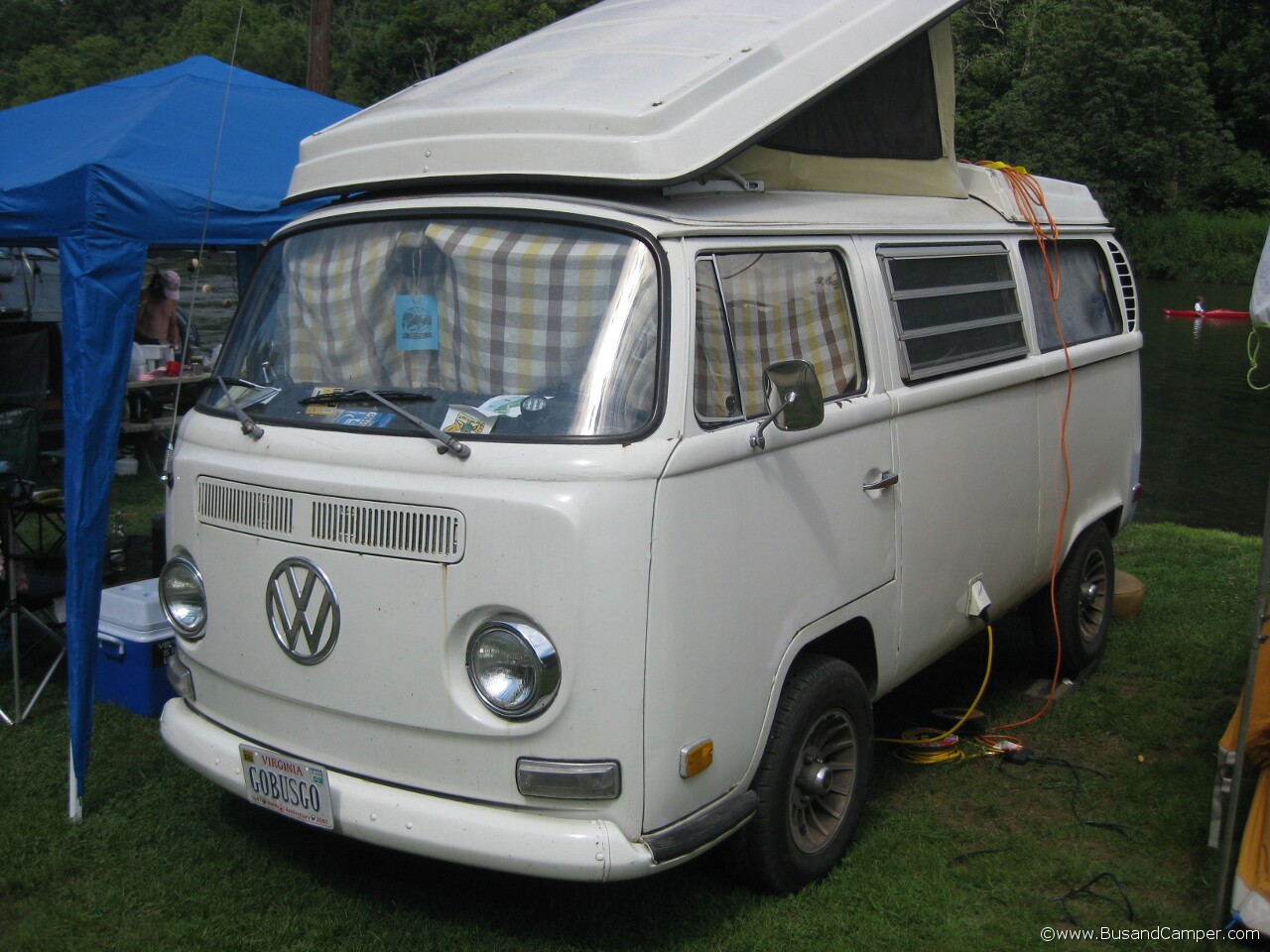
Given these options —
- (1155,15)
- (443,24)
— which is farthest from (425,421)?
(443,24)

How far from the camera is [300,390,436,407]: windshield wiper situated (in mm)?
3621

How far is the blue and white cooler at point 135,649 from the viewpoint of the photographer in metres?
5.38

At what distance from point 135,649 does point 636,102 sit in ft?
11.3

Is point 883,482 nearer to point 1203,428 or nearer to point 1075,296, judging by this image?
point 1075,296

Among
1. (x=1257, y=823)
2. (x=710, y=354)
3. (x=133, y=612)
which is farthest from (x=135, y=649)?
(x=1257, y=823)

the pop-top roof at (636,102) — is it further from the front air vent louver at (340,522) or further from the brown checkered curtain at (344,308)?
the front air vent louver at (340,522)

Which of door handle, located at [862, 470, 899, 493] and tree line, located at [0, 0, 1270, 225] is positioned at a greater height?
tree line, located at [0, 0, 1270, 225]

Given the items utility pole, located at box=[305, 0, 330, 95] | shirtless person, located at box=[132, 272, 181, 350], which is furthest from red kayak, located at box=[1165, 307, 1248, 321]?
utility pole, located at box=[305, 0, 330, 95]

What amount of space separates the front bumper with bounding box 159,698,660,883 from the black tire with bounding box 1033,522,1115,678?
11.0ft

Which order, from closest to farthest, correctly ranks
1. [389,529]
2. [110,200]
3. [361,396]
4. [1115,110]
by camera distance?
[389,529], [361,396], [110,200], [1115,110]

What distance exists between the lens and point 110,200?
5395 millimetres

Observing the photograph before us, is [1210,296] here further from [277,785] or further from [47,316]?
[277,785]

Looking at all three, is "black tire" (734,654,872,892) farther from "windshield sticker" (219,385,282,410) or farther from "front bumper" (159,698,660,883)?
"windshield sticker" (219,385,282,410)

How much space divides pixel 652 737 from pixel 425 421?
3.68ft
